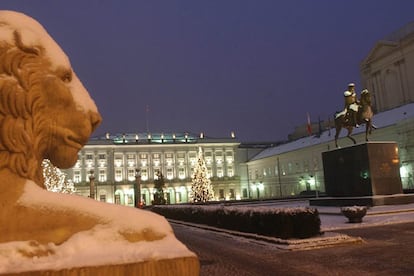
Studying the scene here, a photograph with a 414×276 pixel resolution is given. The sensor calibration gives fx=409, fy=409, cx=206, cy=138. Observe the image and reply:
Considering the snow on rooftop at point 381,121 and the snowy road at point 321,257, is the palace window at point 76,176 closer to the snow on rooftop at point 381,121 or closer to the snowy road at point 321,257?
the snow on rooftop at point 381,121

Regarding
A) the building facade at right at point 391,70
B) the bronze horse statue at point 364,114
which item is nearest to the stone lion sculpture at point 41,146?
the bronze horse statue at point 364,114

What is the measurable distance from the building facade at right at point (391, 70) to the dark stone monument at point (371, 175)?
39.9m

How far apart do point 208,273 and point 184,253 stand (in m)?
7.44

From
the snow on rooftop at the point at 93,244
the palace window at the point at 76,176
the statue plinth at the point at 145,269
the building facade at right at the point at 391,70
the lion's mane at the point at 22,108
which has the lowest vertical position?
the statue plinth at the point at 145,269

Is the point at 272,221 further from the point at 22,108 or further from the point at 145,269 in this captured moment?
the point at 22,108

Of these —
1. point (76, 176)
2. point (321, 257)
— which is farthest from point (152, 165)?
point (321, 257)

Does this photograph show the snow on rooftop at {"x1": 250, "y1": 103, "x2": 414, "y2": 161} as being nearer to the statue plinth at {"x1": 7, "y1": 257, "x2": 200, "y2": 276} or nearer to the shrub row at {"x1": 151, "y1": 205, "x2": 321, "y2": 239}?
the shrub row at {"x1": 151, "y1": 205, "x2": 321, "y2": 239}

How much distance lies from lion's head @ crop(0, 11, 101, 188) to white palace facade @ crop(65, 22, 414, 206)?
190 feet

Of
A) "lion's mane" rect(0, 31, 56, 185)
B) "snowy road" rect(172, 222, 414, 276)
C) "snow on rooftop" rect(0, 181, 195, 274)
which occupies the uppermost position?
"lion's mane" rect(0, 31, 56, 185)

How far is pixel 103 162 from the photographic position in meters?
93.2

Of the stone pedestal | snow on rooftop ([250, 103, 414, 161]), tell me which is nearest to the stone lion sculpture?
the stone pedestal

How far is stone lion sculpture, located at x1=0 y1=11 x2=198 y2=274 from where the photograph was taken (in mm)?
2160

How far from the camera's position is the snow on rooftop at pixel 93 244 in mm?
2074

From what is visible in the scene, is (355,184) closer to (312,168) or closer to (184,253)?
(184,253)
